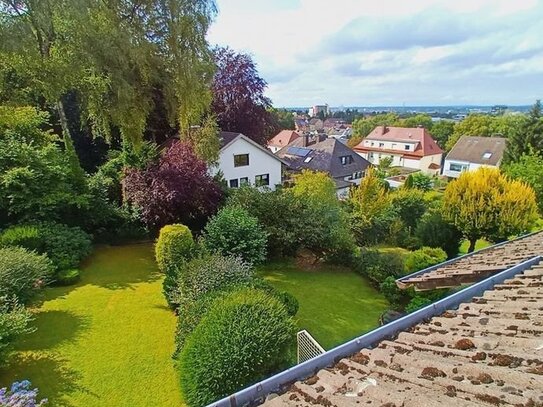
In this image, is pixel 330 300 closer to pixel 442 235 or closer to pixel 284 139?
pixel 442 235

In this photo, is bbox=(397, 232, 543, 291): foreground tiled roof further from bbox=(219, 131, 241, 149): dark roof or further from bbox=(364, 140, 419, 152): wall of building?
bbox=(364, 140, 419, 152): wall of building

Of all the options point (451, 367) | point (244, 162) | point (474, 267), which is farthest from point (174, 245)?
point (244, 162)

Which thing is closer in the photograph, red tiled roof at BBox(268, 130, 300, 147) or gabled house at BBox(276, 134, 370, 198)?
gabled house at BBox(276, 134, 370, 198)

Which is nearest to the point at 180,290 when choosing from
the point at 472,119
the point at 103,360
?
the point at 103,360

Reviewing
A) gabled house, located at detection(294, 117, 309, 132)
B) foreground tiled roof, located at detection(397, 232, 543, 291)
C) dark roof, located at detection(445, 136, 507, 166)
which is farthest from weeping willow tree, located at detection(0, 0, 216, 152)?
gabled house, located at detection(294, 117, 309, 132)

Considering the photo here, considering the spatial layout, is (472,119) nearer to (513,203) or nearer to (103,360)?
(513,203)

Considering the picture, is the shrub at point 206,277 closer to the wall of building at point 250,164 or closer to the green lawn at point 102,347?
the green lawn at point 102,347
